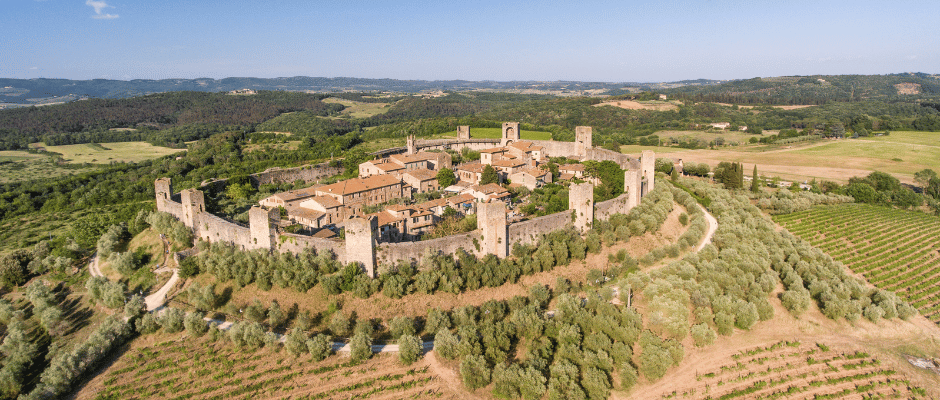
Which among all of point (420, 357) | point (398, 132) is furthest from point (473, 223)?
point (398, 132)

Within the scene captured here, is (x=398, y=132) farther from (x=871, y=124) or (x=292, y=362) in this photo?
(x=871, y=124)

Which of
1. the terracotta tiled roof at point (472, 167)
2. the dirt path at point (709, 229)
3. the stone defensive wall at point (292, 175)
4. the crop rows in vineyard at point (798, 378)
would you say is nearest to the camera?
the crop rows in vineyard at point (798, 378)

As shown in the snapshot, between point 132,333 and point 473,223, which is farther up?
point 473,223

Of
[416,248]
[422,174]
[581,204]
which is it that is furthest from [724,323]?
[422,174]

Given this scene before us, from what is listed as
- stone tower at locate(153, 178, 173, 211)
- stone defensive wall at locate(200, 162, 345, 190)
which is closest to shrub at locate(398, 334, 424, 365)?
stone tower at locate(153, 178, 173, 211)

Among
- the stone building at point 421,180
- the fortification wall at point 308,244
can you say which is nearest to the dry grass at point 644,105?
the stone building at point 421,180

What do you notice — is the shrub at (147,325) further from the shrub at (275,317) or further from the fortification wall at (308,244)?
the fortification wall at (308,244)

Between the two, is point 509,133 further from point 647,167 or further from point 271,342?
point 271,342
